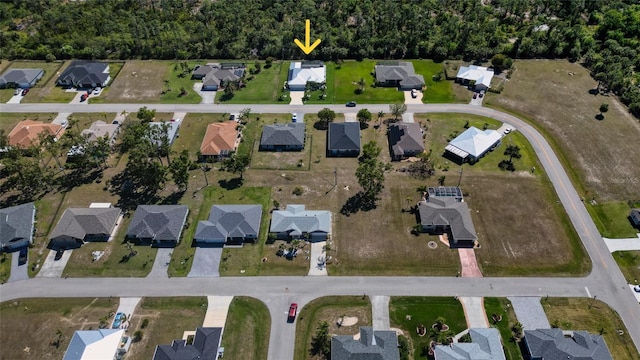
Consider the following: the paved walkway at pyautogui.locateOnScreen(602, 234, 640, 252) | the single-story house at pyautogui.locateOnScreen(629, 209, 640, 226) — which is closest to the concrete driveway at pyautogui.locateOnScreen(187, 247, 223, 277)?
the paved walkway at pyautogui.locateOnScreen(602, 234, 640, 252)

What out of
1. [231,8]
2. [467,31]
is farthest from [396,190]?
[231,8]

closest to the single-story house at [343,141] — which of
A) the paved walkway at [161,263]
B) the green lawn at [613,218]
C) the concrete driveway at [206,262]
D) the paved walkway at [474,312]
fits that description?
the concrete driveway at [206,262]

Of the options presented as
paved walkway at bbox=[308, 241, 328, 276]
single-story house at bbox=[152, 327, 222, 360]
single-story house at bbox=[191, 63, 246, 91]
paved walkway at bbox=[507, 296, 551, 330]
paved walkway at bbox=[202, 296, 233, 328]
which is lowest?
paved walkway at bbox=[202, 296, 233, 328]

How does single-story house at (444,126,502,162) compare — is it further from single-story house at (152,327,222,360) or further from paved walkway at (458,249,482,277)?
single-story house at (152,327,222,360)

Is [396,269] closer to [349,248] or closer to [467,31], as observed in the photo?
[349,248]

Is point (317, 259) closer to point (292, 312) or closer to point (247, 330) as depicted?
point (292, 312)

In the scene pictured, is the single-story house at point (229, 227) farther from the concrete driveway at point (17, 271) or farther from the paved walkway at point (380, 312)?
the concrete driveway at point (17, 271)
